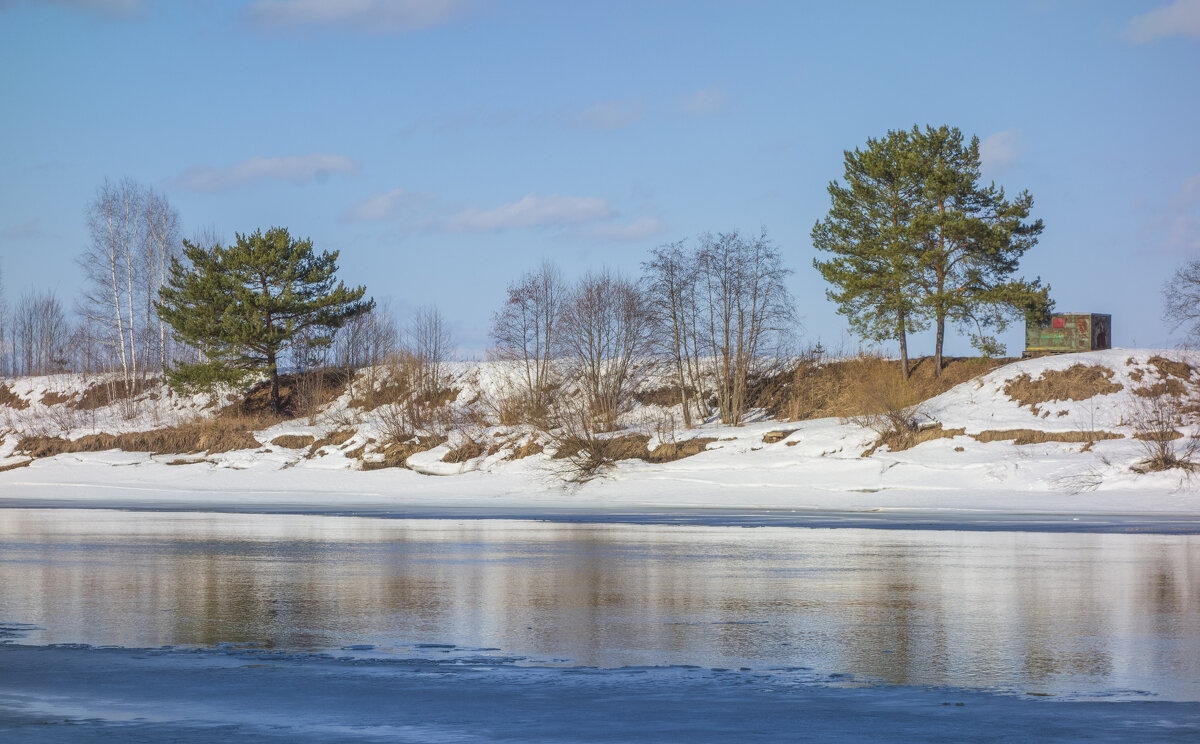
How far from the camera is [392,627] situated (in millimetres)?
9562

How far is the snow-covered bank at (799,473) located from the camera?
96.8ft

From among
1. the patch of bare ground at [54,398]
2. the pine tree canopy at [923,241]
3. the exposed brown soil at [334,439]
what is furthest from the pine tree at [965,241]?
the patch of bare ground at [54,398]

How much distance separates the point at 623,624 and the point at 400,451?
3608 centimetres

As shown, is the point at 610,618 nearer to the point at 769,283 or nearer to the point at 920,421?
the point at 920,421

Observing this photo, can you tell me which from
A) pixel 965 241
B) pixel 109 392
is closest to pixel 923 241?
pixel 965 241

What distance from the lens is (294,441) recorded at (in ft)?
167

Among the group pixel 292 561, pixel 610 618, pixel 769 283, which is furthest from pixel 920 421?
pixel 610 618

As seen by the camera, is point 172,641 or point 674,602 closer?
point 172,641

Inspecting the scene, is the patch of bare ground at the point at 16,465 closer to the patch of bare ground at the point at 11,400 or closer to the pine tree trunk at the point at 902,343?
the patch of bare ground at the point at 11,400

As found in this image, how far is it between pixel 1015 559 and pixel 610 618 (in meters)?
7.64

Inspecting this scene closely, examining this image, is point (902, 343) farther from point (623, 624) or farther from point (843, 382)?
point (623, 624)

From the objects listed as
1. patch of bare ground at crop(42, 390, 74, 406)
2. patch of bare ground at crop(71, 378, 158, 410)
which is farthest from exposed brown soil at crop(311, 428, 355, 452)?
patch of bare ground at crop(42, 390, 74, 406)

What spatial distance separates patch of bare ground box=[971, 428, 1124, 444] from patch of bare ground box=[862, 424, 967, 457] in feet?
2.56

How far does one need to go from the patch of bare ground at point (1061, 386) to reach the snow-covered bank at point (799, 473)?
15cm
